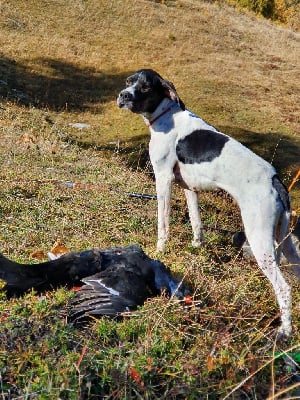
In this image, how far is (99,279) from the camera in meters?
4.22

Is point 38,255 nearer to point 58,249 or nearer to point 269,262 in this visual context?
point 58,249

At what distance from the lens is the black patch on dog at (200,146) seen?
5547 mm

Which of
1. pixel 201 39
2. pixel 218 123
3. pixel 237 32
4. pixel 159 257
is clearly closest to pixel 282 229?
pixel 159 257

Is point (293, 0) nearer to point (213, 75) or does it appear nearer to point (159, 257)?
point (213, 75)

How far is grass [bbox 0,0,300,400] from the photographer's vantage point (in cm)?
332

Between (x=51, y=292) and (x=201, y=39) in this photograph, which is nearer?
(x=51, y=292)

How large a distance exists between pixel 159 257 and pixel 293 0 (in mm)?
53892

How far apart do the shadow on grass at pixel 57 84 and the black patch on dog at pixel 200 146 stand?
10.8 meters

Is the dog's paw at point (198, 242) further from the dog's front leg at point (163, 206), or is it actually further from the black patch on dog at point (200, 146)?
the black patch on dog at point (200, 146)

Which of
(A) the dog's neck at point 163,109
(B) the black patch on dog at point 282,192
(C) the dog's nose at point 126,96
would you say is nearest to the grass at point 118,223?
(B) the black patch on dog at point 282,192

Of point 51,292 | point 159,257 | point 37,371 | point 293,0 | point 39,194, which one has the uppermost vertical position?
point 37,371

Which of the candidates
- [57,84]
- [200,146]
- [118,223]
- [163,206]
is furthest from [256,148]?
[200,146]

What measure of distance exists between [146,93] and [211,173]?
4.08ft

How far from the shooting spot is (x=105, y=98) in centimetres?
1909
